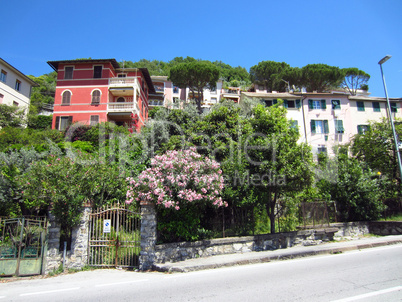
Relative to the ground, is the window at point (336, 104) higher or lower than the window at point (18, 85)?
lower

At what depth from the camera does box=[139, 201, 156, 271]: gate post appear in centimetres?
912

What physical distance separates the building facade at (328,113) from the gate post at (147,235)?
24.6 m

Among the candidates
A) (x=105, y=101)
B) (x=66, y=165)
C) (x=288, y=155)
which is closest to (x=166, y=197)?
(x=66, y=165)

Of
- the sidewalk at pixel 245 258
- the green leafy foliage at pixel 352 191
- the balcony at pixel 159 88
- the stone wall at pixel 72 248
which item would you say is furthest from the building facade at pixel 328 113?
the balcony at pixel 159 88

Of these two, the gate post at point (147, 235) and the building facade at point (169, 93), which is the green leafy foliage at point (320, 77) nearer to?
the building facade at point (169, 93)

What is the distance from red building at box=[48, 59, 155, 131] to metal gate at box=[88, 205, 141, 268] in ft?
70.9

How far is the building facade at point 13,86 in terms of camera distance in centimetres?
3056

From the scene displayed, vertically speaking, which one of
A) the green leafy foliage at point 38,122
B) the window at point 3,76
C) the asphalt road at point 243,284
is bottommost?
the asphalt road at point 243,284

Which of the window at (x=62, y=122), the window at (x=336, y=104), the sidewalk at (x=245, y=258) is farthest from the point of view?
the window at (x=336, y=104)

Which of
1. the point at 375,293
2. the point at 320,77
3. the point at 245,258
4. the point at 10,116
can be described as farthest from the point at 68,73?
the point at 320,77

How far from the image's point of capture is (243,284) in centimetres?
654

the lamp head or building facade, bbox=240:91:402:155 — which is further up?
building facade, bbox=240:91:402:155

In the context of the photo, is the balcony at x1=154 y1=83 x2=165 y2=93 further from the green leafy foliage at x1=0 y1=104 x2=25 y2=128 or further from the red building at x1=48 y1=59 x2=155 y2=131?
the green leafy foliage at x1=0 y1=104 x2=25 y2=128

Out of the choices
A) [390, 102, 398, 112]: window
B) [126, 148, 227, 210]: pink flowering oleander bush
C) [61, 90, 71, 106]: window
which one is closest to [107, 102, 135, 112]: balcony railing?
[61, 90, 71, 106]: window
